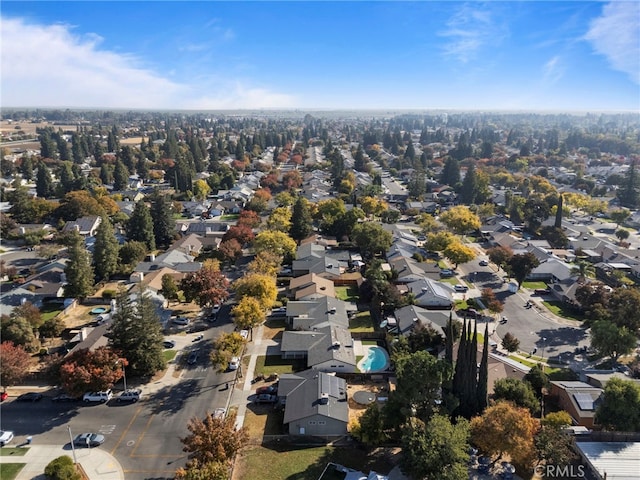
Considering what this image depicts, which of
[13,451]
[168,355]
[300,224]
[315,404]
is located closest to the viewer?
[13,451]

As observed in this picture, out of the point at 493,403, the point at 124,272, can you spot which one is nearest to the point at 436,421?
the point at 493,403

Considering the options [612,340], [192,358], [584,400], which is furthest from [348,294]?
[584,400]

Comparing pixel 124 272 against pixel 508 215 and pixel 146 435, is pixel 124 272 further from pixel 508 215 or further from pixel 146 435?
pixel 508 215

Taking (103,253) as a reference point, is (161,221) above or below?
above

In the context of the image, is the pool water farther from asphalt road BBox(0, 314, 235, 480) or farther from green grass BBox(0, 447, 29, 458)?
green grass BBox(0, 447, 29, 458)

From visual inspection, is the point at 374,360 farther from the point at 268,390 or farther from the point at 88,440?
the point at 88,440

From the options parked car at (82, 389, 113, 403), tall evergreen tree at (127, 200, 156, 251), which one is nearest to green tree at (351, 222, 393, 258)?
tall evergreen tree at (127, 200, 156, 251)
